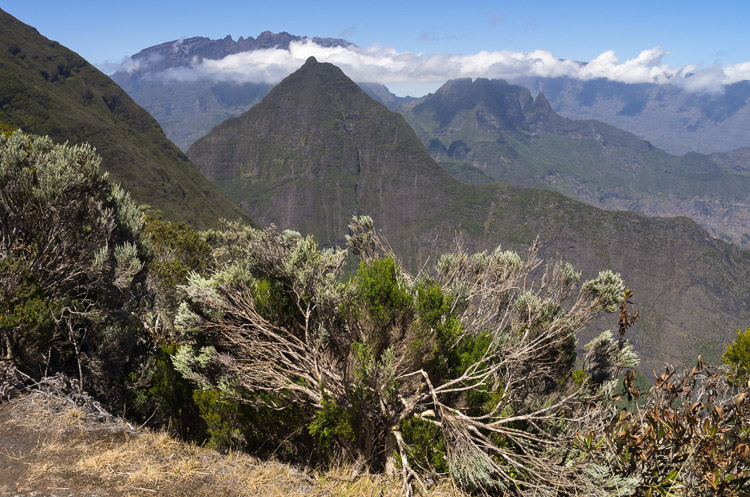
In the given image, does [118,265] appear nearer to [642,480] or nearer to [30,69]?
[642,480]

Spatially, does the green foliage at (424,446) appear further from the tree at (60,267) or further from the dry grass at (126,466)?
the tree at (60,267)

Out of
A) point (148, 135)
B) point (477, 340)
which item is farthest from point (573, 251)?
point (477, 340)

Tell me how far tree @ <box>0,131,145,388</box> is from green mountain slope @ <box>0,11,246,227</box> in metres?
77.1

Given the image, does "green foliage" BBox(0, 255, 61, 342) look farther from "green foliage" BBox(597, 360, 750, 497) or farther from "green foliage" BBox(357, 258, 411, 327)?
"green foliage" BBox(597, 360, 750, 497)

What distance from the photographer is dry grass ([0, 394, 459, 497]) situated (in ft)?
16.9

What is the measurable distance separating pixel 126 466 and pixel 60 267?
4331mm

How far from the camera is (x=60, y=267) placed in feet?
25.6

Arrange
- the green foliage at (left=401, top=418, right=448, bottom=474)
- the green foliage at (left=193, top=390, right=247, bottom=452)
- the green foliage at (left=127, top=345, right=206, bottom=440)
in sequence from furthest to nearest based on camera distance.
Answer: the green foliage at (left=127, top=345, right=206, bottom=440) → the green foliage at (left=193, top=390, right=247, bottom=452) → the green foliage at (left=401, top=418, right=448, bottom=474)

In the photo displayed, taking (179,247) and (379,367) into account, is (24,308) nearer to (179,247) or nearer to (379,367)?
(379,367)

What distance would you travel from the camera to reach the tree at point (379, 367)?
546cm

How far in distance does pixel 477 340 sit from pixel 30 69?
540ft

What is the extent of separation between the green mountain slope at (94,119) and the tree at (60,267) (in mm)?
77112

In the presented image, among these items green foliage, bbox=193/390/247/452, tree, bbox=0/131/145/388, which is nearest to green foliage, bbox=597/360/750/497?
green foliage, bbox=193/390/247/452

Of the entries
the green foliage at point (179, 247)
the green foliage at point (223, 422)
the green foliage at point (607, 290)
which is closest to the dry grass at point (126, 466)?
the green foliage at point (223, 422)
